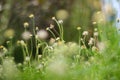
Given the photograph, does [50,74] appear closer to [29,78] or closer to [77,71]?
[77,71]

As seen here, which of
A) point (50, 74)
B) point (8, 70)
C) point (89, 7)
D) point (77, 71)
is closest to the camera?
point (50, 74)

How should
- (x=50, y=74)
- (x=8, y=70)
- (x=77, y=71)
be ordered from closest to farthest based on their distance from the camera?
(x=50, y=74), (x=77, y=71), (x=8, y=70)

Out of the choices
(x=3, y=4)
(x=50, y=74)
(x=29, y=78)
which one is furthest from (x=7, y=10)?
(x=50, y=74)

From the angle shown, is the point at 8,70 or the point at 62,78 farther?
the point at 8,70

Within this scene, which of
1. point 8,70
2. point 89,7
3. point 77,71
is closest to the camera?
point 77,71

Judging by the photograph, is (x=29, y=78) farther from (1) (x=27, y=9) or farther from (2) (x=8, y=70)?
(1) (x=27, y=9)

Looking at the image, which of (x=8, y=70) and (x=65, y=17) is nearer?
(x=8, y=70)

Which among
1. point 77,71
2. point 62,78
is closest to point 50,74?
point 62,78

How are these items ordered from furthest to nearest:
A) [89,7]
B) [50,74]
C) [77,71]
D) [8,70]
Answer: [89,7], [8,70], [77,71], [50,74]
